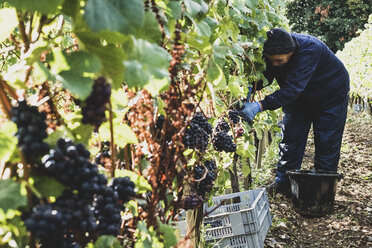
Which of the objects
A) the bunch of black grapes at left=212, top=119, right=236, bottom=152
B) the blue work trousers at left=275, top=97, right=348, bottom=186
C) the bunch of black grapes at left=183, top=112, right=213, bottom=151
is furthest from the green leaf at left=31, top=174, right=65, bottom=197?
the blue work trousers at left=275, top=97, right=348, bottom=186

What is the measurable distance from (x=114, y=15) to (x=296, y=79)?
307cm

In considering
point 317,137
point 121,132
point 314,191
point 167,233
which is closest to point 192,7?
point 121,132

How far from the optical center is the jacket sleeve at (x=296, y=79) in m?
3.38

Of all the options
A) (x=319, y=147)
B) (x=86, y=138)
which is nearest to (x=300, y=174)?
(x=319, y=147)

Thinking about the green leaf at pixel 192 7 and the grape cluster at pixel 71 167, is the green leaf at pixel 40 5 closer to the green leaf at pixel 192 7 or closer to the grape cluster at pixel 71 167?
the grape cluster at pixel 71 167

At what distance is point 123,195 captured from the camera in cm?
84

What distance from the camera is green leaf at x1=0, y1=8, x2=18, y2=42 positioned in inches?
30.6

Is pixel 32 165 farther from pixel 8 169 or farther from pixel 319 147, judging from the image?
pixel 319 147

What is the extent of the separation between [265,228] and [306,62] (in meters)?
1.74

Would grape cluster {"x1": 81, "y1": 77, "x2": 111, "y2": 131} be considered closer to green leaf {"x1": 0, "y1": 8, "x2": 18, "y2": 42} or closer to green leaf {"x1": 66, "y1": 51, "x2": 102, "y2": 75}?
green leaf {"x1": 66, "y1": 51, "x2": 102, "y2": 75}

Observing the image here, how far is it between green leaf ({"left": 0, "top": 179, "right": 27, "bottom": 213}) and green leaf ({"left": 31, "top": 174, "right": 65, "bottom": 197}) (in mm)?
42

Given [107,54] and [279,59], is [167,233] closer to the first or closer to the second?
[107,54]

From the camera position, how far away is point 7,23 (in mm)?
780

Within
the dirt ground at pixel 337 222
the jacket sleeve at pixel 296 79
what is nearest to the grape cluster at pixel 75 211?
the dirt ground at pixel 337 222
